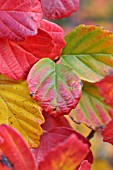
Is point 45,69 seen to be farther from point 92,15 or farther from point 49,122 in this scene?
point 92,15

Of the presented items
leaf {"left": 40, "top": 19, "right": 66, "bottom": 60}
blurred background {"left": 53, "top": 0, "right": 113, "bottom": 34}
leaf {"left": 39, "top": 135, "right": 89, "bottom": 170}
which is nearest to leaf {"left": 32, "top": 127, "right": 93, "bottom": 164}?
leaf {"left": 40, "top": 19, "right": 66, "bottom": 60}

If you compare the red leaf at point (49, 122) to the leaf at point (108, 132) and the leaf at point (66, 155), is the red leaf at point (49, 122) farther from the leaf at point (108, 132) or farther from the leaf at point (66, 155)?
the leaf at point (66, 155)

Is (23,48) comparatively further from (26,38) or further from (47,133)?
(47,133)

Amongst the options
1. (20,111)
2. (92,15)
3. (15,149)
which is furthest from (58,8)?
(92,15)

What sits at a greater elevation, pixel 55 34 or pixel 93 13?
pixel 55 34

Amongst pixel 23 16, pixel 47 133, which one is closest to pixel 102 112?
pixel 47 133

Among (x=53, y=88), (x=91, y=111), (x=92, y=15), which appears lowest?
(x=92, y=15)

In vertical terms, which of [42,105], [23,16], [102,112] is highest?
[23,16]

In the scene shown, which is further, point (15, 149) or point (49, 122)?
point (49, 122)
